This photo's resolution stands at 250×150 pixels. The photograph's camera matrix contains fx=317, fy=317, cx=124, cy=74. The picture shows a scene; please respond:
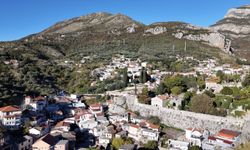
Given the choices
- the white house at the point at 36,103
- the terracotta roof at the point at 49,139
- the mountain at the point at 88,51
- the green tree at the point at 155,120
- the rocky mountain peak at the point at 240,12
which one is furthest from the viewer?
the rocky mountain peak at the point at 240,12

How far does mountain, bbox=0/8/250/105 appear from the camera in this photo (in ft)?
172

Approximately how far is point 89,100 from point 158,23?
58.9m

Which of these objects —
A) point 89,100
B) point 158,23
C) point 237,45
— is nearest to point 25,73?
point 89,100

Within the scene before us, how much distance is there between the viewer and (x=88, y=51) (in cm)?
8044

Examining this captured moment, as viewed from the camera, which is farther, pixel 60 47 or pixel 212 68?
pixel 60 47

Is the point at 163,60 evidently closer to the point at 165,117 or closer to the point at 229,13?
the point at 165,117

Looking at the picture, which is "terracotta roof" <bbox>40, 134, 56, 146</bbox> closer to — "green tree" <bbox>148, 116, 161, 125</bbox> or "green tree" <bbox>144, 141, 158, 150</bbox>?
"green tree" <bbox>144, 141, 158, 150</bbox>

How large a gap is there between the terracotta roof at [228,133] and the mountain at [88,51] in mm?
25103

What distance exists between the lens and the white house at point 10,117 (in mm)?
32781

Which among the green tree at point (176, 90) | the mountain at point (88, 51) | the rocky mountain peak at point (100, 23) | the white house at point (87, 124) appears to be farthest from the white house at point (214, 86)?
the rocky mountain peak at point (100, 23)

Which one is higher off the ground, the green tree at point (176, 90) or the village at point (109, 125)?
the green tree at point (176, 90)

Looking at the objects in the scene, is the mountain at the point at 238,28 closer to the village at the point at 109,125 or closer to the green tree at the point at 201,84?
the green tree at the point at 201,84

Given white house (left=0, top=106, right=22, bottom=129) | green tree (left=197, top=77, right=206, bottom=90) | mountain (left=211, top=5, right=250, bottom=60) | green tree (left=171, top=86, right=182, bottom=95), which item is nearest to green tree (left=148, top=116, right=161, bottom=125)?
green tree (left=171, top=86, right=182, bottom=95)

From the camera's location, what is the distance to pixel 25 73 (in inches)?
2168
